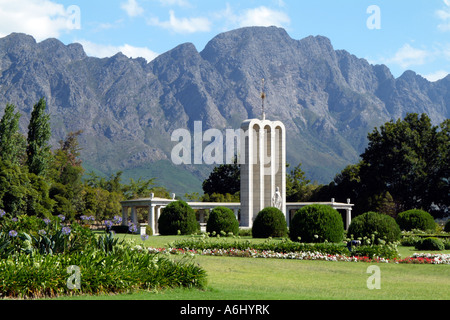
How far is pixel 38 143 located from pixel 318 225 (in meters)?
25.1

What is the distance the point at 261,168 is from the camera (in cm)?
A: 4100

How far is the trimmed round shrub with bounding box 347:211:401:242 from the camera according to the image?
22.8 metres

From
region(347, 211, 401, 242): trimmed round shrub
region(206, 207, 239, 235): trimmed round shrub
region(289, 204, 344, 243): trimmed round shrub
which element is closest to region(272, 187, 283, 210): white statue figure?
region(206, 207, 239, 235): trimmed round shrub

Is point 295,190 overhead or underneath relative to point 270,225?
overhead

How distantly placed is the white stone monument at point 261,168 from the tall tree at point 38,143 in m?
14.6

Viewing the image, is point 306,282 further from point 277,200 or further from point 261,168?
point 261,168

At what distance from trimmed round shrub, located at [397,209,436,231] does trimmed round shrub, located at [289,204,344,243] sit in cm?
1133

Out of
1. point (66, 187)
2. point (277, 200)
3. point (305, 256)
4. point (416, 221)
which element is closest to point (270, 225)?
point (305, 256)

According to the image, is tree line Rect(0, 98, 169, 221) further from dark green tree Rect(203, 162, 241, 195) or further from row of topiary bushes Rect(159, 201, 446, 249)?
dark green tree Rect(203, 162, 241, 195)

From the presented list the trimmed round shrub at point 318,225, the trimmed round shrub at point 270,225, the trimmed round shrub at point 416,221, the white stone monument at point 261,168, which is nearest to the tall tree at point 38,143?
the white stone monument at point 261,168

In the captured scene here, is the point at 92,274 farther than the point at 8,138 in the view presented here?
No

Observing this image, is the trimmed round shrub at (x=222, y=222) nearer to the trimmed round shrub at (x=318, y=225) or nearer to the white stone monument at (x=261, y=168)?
the trimmed round shrub at (x=318, y=225)

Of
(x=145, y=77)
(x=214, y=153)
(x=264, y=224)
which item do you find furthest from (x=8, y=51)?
(x=264, y=224)

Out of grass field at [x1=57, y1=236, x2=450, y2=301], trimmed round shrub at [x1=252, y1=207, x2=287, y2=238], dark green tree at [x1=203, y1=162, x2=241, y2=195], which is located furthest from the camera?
dark green tree at [x1=203, y1=162, x2=241, y2=195]
